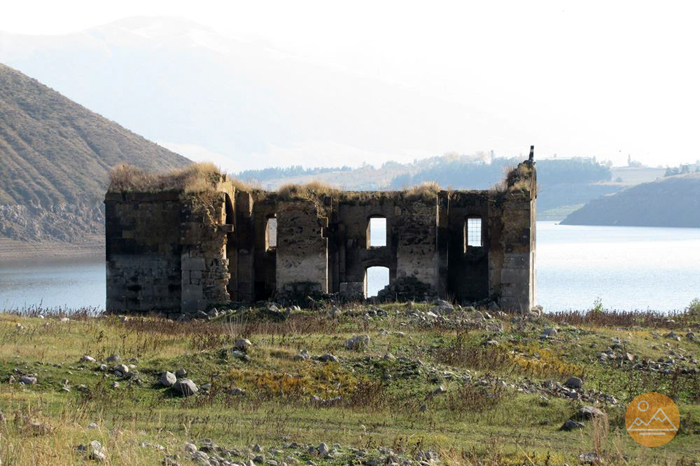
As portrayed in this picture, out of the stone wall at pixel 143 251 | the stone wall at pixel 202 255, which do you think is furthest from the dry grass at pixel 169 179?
the stone wall at pixel 202 255

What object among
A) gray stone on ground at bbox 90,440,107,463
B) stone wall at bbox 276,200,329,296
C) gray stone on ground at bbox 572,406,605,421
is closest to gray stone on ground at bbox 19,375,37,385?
gray stone on ground at bbox 90,440,107,463

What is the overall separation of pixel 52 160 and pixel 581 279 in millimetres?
49380

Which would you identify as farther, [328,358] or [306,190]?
[306,190]

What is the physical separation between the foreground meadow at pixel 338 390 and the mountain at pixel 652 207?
13912 cm

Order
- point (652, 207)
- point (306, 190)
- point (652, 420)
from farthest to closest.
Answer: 1. point (652, 207)
2. point (306, 190)
3. point (652, 420)

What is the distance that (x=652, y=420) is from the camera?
13.9m

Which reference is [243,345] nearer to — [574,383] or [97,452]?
[574,383]

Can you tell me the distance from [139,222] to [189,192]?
6.91 ft

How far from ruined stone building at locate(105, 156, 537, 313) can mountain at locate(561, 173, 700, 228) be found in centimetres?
13034

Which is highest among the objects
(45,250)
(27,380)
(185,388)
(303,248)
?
(303,248)

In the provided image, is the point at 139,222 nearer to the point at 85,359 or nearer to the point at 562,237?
the point at 85,359

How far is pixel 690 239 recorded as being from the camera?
116m

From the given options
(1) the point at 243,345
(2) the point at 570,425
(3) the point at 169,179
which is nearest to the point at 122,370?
(1) the point at 243,345

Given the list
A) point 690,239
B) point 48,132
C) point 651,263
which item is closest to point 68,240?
point 48,132
